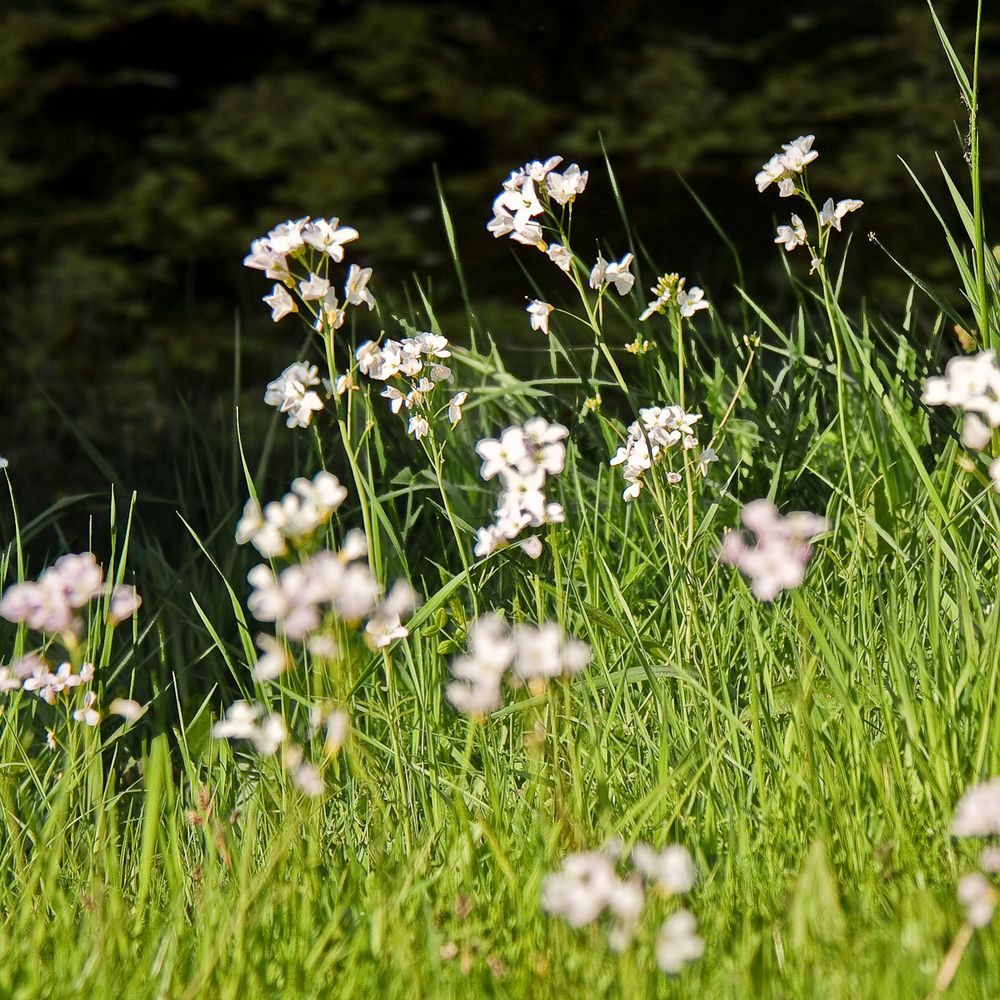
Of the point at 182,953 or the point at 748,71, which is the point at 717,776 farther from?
the point at 748,71

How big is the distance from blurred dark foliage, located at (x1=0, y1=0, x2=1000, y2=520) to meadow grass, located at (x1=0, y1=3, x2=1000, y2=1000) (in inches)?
110

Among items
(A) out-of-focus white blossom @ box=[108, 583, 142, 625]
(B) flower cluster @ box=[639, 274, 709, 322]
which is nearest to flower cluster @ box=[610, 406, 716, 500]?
(B) flower cluster @ box=[639, 274, 709, 322]

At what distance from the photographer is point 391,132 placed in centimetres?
482

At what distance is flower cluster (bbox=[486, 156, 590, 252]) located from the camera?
4.59 ft

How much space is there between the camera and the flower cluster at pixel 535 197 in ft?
4.59

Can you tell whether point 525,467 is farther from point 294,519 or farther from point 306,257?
point 306,257

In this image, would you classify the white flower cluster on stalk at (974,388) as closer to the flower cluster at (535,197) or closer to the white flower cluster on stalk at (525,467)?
the white flower cluster on stalk at (525,467)

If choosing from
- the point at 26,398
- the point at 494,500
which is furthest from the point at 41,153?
the point at 494,500

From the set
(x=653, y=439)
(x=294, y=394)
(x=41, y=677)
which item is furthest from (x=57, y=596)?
(x=653, y=439)

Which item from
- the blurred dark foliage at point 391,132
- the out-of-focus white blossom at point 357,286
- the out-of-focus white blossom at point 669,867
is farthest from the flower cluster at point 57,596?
the blurred dark foliage at point 391,132

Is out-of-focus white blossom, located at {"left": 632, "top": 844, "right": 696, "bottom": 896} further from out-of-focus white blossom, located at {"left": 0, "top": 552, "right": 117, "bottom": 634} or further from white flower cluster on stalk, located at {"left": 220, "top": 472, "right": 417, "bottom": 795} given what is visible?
out-of-focus white blossom, located at {"left": 0, "top": 552, "right": 117, "bottom": 634}

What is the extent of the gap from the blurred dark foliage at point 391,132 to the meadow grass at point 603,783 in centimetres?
279

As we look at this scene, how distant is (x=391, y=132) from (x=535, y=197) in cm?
361

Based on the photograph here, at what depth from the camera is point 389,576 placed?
6.31 feet
